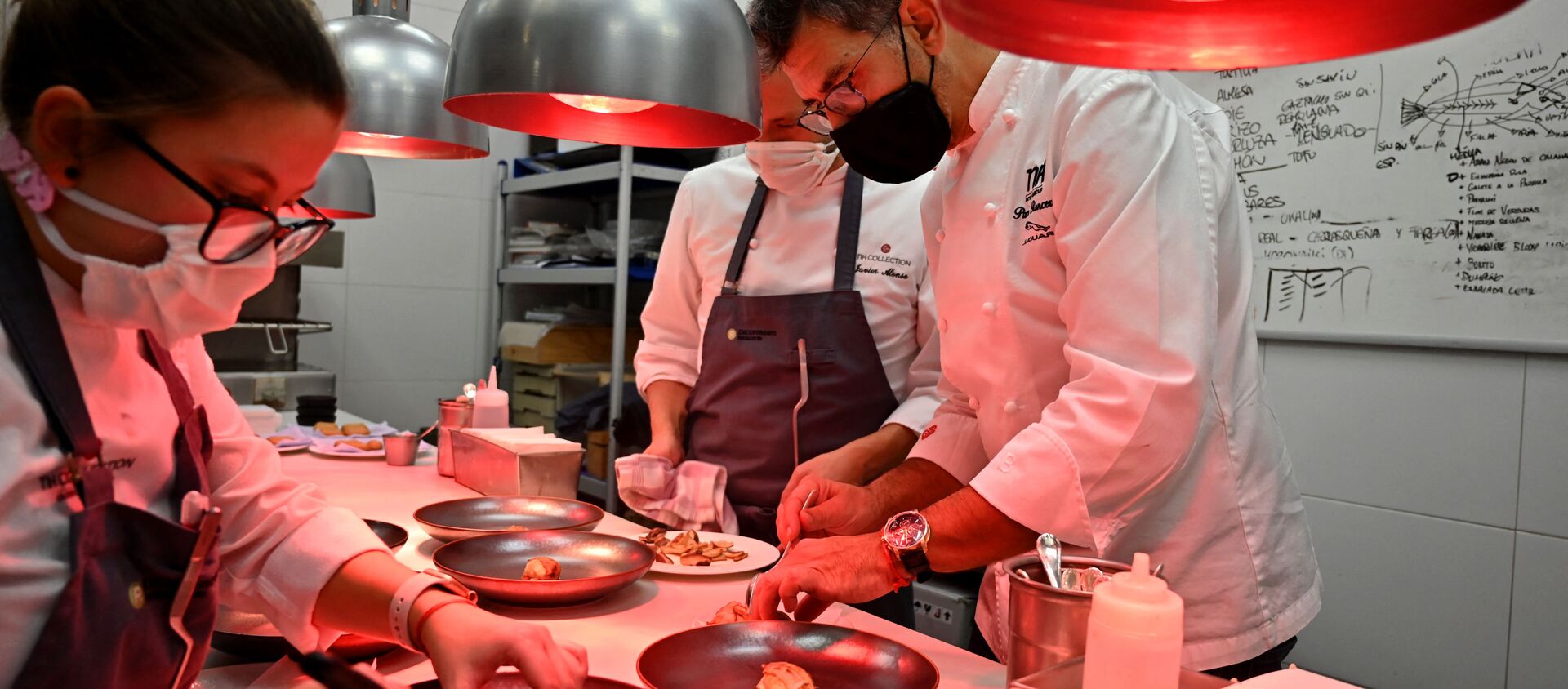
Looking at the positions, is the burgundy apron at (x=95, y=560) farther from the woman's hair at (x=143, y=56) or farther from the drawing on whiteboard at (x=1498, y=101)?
the drawing on whiteboard at (x=1498, y=101)

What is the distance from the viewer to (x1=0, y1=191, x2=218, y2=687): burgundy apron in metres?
0.80

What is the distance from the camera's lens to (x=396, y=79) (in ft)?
6.02

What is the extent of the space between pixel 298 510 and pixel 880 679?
0.67 m

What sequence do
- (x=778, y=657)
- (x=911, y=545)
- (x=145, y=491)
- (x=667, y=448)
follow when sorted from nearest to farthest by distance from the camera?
(x=145, y=491)
(x=778, y=657)
(x=911, y=545)
(x=667, y=448)

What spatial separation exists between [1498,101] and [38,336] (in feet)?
10.3

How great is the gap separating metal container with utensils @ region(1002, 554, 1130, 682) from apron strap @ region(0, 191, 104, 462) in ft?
2.72

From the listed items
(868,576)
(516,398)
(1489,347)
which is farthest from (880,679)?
(516,398)

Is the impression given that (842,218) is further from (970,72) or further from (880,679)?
(880,679)

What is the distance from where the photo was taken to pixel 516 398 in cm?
509

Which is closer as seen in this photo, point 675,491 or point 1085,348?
point 1085,348

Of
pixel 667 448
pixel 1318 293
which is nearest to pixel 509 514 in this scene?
pixel 667 448

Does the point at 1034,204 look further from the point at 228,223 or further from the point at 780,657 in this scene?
the point at 228,223

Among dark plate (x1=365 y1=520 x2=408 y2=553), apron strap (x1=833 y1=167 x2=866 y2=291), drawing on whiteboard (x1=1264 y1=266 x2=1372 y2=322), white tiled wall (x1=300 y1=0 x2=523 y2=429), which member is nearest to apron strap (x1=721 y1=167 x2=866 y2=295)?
apron strap (x1=833 y1=167 x2=866 y2=291)

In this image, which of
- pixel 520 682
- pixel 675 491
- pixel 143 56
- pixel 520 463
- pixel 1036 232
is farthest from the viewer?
pixel 675 491
